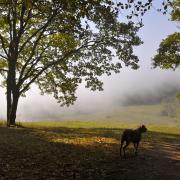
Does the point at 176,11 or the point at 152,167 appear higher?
the point at 176,11

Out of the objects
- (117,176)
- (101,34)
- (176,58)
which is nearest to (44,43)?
(101,34)

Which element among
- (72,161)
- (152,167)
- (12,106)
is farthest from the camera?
(12,106)

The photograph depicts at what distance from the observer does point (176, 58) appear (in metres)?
46.0

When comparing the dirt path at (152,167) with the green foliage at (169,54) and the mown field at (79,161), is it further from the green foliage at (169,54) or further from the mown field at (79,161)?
the green foliage at (169,54)

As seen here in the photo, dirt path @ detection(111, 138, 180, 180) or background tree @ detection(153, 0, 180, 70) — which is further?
background tree @ detection(153, 0, 180, 70)

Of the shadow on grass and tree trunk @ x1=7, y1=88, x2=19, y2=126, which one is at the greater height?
tree trunk @ x1=7, y1=88, x2=19, y2=126

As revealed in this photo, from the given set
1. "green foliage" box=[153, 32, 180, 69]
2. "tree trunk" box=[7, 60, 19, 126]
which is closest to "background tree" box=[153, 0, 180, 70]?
"green foliage" box=[153, 32, 180, 69]

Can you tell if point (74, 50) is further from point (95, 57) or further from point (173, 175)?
point (173, 175)

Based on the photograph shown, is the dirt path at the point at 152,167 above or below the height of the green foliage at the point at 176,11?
below

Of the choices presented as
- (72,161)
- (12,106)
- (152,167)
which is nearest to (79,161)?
(72,161)

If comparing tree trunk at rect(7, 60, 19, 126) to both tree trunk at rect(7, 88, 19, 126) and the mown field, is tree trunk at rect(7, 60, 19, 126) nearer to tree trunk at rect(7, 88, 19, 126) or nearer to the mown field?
tree trunk at rect(7, 88, 19, 126)

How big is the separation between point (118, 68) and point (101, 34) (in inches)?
160

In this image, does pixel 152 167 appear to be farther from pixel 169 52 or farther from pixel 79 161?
pixel 169 52

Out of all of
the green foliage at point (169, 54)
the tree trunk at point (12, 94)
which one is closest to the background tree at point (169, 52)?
the green foliage at point (169, 54)
